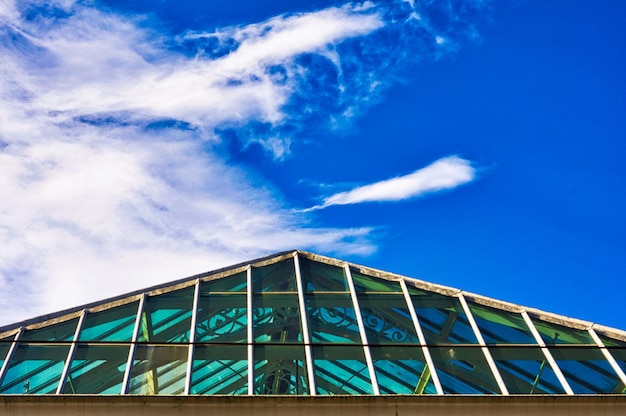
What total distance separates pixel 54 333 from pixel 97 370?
6.87 ft

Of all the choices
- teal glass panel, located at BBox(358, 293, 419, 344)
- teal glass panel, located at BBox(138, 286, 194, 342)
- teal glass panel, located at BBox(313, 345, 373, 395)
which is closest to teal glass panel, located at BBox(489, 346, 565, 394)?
teal glass panel, located at BBox(358, 293, 419, 344)

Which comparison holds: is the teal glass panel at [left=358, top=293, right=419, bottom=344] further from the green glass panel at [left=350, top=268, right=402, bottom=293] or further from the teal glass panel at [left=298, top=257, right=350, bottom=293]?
the teal glass panel at [left=298, top=257, right=350, bottom=293]

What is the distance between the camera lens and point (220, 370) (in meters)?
13.8

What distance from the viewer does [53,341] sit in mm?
14836

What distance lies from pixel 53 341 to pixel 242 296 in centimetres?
448

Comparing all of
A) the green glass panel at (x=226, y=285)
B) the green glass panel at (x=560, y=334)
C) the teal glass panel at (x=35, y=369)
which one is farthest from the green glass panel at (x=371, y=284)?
the teal glass panel at (x=35, y=369)

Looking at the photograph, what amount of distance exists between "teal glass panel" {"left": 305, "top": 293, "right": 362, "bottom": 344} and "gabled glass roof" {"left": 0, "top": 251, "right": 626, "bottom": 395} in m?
0.04

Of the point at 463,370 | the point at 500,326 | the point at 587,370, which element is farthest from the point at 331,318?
the point at 587,370

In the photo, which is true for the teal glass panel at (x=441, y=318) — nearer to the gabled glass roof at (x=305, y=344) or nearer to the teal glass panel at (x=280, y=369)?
the gabled glass roof at (x=305, y=344)

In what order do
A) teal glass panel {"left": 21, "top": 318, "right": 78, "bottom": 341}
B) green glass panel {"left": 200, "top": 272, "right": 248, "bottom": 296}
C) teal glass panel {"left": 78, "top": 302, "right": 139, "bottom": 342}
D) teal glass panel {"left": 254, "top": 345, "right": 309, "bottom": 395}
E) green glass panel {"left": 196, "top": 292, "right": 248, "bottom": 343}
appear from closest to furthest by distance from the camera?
1. teal glass panel {"left": 254, "top": 345, "right": 309, "bottom": 395}
2. green glass panel {"left": 196, "top": 292, "right": 248, "bottom": 343}
3. teal glass panel {"left": 78, "top": 302, "right": 139, "bottom": 342}
4. teal glass panel {"left": 21, "top": 318, "right": 78, "bottom": 341}
5. green glass panel {"left": 200, "top": 272, "right": 248, "bottom": 296}

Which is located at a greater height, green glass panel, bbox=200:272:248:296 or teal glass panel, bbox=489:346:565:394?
green glass panel, bbox=200:272:248:296

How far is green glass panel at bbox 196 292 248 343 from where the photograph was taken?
1470cm

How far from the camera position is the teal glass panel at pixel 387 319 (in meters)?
15.0

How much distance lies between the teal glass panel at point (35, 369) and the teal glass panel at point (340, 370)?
5220mm
